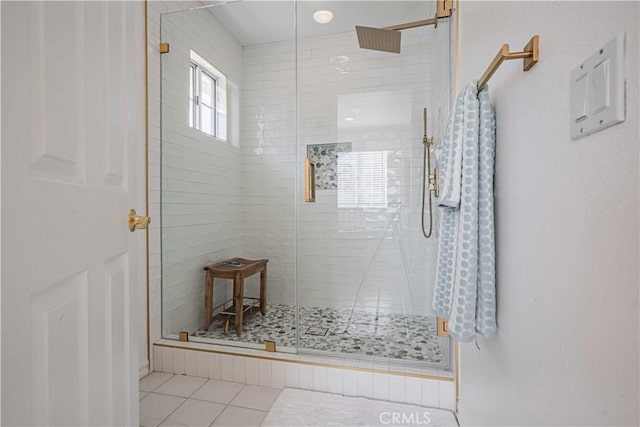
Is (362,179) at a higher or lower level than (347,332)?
higher

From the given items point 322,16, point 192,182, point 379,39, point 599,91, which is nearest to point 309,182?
point 192,182

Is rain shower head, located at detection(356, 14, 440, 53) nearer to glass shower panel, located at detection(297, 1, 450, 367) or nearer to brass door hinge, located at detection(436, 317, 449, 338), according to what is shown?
glass shower panel, located at detection(297, 1, 450, 367)

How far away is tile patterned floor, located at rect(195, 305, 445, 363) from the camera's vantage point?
198 centimetres

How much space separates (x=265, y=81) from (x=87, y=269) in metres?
2.23

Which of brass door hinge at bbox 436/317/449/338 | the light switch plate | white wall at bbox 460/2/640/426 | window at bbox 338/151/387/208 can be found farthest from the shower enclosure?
the light switch plate

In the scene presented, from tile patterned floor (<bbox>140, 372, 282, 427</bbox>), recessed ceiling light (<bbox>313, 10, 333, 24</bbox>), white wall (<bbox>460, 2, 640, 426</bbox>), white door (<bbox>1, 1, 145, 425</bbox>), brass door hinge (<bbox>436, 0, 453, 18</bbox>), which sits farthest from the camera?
recessed ceiling light (<bbox>313, 10, 333, 24</bbox>)

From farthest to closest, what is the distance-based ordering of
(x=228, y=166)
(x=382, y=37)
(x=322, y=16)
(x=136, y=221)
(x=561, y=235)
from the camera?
(x=228, y=166) → (x=322, y=16) → (x=382, y=37) → (x=136, y=221) → (x=561, y=235)

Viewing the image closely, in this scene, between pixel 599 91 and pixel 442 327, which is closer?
pixel 599 91

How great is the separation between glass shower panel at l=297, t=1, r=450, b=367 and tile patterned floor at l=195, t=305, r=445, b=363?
1cm

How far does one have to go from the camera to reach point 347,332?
2.24 meters

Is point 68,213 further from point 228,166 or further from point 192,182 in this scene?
point 228,166

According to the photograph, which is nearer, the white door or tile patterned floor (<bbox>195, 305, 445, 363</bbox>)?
the white door

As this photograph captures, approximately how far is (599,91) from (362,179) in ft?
6.67

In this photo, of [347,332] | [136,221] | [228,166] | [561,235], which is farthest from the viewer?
[228,166]
